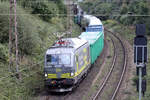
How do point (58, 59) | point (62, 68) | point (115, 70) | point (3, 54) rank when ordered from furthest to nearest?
point (115, 70) < point (3, 54) < point (58, 59) < point (62, 68)

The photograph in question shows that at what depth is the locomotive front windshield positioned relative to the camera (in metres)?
14.2

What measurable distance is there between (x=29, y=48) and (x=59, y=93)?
4.75 meters

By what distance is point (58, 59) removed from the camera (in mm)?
14297

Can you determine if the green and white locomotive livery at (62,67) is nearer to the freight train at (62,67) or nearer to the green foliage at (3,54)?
the freight train at (62,67)

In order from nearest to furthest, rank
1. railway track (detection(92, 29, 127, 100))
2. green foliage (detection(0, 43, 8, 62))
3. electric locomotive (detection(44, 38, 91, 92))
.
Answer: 1. electric locomotive (detection(44, 38, 91, 92))
2. railway track (detection(92, 29, 127, 100))
3. green foliage (detection(0, 43, 8, 62))

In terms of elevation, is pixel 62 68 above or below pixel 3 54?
below

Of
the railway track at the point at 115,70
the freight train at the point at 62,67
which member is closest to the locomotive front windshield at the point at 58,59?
the freight train at the point at 62,67

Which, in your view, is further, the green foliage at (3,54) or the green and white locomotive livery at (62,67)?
the green foliage at (3,54)

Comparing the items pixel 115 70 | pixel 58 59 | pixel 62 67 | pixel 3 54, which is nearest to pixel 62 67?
pixel 62 67

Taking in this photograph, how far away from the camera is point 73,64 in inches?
555

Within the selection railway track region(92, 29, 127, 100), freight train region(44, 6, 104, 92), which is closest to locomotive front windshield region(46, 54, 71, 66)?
freight train region(44, 6, 104, 92)

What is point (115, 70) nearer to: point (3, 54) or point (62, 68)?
point (62, 68)

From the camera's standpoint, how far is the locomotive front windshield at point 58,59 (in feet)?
46.5

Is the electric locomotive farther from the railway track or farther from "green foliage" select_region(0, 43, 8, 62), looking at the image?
"green foliage" select_region(0, 43, 8, 62)
